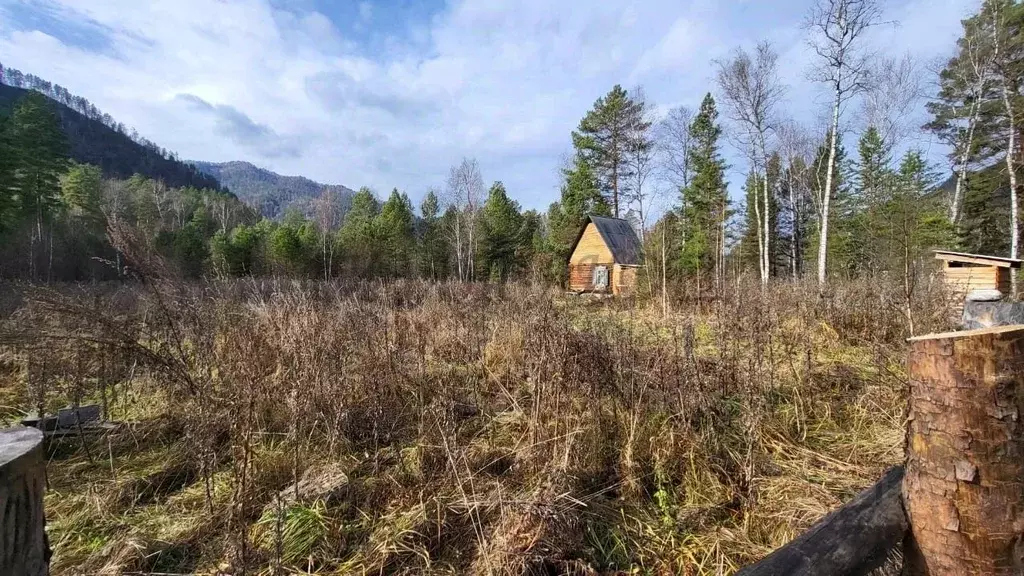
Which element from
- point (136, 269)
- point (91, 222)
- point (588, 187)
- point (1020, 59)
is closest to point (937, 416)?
point (136, 269)

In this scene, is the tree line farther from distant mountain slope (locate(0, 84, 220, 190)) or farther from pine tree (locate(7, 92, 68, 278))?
distant mountain slope (locate(0, 84, 220, 190))

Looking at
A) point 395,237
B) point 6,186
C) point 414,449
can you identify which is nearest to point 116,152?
point 6,186

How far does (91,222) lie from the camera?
2438 centimetres

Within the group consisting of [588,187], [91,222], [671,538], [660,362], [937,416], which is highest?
[588,187]

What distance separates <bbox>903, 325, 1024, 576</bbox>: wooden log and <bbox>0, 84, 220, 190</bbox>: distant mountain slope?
96277 mm

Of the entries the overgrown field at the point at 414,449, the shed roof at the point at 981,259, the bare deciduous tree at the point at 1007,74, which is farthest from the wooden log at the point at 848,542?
the bare deciduous tree at the point at 1007,74

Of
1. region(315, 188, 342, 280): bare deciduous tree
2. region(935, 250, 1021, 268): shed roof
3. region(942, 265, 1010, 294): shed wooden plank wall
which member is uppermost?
region(315, 188, 342, 280): bare deciduous tree

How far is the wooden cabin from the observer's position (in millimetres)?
23141

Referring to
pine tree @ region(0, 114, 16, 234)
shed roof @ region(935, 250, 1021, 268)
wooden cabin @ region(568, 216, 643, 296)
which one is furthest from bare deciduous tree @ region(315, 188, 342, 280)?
shed roof @ region(935, 250, 1021, 268)

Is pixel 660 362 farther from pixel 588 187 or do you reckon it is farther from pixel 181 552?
pixel 588 187

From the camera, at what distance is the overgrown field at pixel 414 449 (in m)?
2.49

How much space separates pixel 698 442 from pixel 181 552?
3556 millimetres

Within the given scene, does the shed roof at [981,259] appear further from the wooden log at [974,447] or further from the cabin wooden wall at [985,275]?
the wooden log at [974,447]

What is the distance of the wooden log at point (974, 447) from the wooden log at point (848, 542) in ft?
0.34
